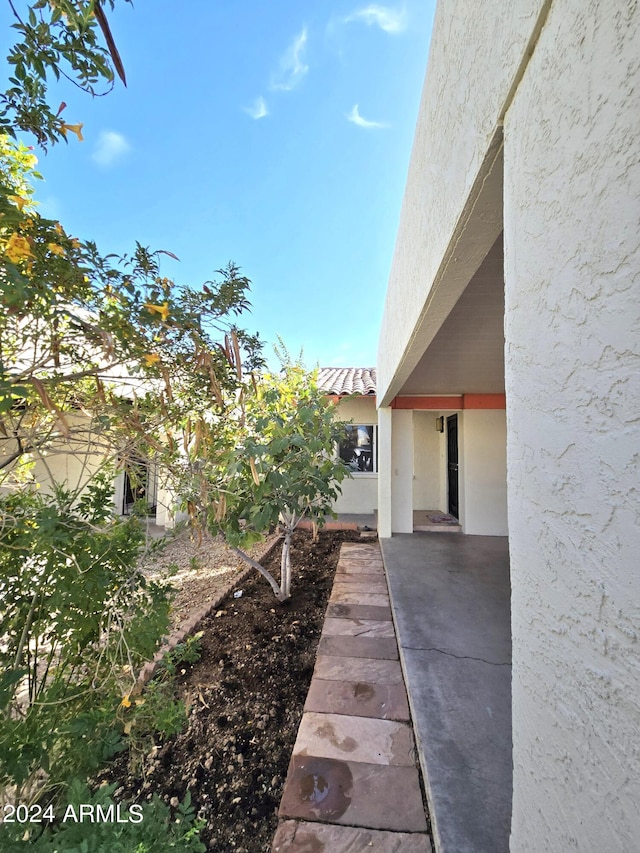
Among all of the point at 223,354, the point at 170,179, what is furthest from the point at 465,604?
the point at 170,179

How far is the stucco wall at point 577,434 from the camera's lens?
63cm

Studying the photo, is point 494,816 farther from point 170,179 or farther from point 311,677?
point 170,179

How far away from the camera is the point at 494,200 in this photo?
4.73ft

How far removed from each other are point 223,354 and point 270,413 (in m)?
1.96

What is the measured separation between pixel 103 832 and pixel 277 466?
2.85 m

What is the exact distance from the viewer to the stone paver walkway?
1.83 meters

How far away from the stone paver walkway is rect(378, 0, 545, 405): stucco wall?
3074 mm

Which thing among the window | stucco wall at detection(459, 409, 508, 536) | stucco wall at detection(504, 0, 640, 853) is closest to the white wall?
the window

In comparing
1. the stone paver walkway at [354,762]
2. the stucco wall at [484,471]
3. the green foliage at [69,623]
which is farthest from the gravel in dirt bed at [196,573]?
the stucco wall at [484,471]

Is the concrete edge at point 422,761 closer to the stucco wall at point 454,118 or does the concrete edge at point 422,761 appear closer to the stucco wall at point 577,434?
the stucco wall at point 577,434

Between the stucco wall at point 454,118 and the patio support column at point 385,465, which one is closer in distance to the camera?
the stucco wall at point 454,118

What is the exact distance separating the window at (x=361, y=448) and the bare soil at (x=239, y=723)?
6.26m

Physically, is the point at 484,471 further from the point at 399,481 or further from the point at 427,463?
the point at 427,463

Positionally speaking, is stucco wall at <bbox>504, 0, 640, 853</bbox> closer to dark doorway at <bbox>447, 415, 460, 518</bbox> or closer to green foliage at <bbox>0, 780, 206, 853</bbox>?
green foliage at <bbox>0, 780, 206, 853</bbox>
